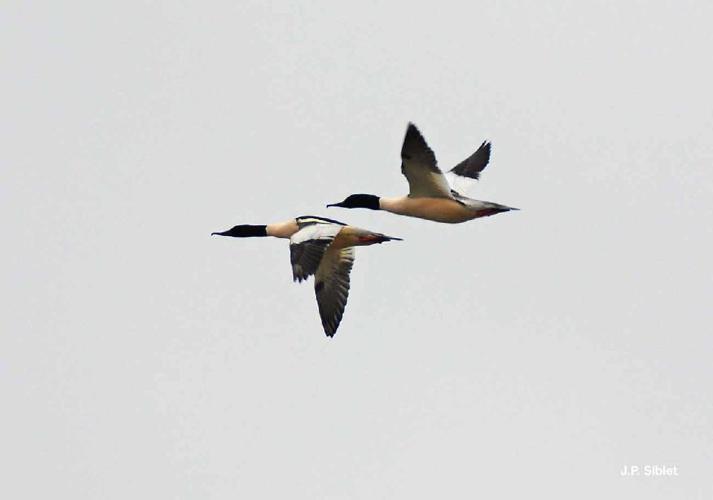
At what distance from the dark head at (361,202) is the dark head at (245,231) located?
316 centimetres

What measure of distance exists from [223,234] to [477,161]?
6149mm

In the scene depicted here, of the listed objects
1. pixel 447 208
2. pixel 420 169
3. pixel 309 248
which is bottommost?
pixel 309 248

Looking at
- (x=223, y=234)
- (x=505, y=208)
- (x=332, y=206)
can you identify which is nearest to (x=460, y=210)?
(x=505, y=208)

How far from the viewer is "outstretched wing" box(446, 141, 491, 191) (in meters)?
41.0

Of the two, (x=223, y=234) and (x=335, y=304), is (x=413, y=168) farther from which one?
(x=223, y=234)

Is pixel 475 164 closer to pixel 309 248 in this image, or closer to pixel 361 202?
pixel 361 202

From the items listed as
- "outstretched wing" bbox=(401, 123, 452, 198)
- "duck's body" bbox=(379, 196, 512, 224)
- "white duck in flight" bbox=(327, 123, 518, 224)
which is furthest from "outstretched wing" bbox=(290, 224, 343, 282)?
"outstretched wing" bbox=(401, 123, 452, 198)

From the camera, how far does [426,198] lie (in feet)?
122

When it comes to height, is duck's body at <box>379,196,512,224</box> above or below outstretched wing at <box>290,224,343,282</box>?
above

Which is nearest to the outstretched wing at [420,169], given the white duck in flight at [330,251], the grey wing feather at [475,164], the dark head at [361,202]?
the dark head at [361,202]

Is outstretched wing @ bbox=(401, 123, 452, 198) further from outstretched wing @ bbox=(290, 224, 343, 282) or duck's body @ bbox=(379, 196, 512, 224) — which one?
outstretched wing @ bbox=(290, 224, 343, 282)

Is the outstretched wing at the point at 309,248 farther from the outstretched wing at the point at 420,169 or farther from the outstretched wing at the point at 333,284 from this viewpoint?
the outstretched wing at the point at 420,169

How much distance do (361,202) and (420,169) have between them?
3.25 m

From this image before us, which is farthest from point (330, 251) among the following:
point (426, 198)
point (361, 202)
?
point (426, 198)
